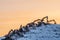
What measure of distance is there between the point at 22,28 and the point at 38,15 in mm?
302

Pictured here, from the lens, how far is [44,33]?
1.85 feet

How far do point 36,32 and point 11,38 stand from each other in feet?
0.23

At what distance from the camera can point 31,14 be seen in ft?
2.87

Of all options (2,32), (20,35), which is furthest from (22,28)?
(2,32)

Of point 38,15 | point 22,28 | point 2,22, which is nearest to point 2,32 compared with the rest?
point 2,22

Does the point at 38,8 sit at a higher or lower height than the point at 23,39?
higher

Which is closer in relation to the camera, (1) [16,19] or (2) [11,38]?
(2) [11,38]

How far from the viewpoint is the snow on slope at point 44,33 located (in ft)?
1.78

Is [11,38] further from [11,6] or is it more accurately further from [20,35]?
[11,6]

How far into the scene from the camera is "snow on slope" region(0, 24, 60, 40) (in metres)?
0.54

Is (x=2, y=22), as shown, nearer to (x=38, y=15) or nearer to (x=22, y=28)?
(x=38, y=15)

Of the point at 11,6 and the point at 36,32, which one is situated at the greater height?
the point at 11,6

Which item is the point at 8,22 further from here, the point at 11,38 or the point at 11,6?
the point at 11,38

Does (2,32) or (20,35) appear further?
(2,32)
